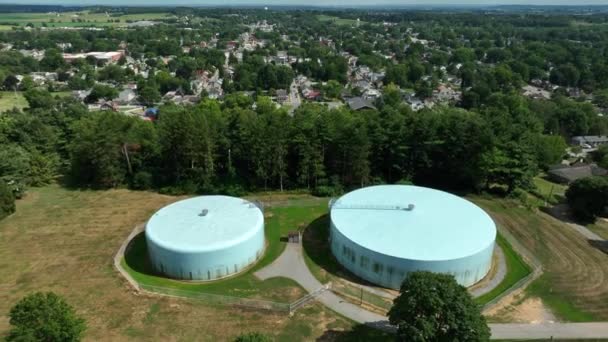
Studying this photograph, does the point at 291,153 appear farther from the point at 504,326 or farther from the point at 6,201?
the point at 6,201

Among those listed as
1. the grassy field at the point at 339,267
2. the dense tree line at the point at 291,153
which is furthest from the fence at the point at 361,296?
the dense tree line at the point at 291,153

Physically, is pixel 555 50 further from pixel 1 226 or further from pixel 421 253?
pixel 1 226

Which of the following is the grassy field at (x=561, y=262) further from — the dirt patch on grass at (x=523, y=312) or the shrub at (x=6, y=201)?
the shrub at (x=6, y=201)

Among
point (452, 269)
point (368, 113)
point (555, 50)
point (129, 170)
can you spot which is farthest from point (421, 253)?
point (555, 50)

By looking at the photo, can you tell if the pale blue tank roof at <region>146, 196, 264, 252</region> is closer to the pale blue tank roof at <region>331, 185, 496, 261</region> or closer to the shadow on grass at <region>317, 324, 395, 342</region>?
the pale blue tank roof at <region>331, 185, 496, 261</region>

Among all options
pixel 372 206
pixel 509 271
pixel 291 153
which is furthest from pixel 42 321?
pixel 509 271
